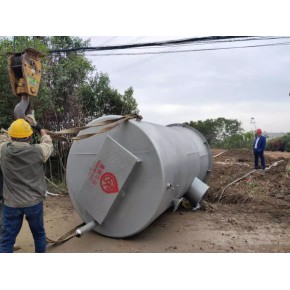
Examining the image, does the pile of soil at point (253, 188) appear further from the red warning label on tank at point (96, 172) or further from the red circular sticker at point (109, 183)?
the red warning label on tank at point (96, 172)

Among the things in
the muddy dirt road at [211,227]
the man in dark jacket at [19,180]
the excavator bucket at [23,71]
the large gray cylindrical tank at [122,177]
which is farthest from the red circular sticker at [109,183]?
the excavator bucket at [23,71]

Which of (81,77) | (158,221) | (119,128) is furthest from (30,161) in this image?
(81,77)

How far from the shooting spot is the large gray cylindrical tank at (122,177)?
401cm

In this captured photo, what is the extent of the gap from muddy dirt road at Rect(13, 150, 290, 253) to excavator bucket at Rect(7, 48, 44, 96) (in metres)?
2.17

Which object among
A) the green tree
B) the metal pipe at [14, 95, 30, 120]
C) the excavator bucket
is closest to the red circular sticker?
the metal pipe at [14, 95, 30, 120]

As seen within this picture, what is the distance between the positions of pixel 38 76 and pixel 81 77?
774cm

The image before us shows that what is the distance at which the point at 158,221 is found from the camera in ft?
17.2

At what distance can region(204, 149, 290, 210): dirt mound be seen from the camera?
25.9 feet

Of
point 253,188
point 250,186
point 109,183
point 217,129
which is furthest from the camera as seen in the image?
point 217,129

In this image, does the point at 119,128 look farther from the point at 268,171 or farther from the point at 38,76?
the point at 268,171

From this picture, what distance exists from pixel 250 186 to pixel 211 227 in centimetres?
411

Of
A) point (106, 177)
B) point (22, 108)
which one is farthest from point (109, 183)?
point (22, 108)

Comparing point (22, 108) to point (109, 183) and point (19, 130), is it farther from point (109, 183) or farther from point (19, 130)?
point (109, 183)

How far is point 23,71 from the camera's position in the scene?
3.99 meters
